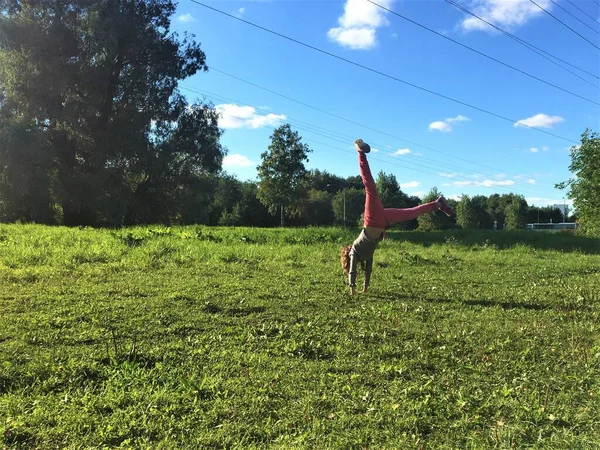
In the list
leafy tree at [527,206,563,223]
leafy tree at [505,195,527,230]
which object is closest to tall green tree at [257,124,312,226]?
leafy tree at [505,195,527,230]

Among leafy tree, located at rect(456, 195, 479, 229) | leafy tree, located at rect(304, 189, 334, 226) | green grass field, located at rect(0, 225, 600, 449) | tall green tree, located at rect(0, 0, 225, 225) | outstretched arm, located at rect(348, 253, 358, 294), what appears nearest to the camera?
green grass field, located at rect(0, 225, 600, 449)

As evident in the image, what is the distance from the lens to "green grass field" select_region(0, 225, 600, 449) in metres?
3.06

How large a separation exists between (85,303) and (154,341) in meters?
2.12

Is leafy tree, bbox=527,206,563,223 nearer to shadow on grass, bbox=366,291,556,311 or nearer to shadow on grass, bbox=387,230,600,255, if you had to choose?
shadow on grass, bbox=387,230,600,255

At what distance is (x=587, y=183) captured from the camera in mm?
30375

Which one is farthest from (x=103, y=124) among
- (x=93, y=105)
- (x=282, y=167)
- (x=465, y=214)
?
(x=465, y=214)

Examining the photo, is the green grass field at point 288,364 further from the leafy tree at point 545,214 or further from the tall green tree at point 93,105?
the leafy tree at point 545,214

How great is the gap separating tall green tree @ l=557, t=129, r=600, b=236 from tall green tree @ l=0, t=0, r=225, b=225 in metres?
26.7

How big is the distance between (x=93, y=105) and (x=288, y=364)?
29.4m

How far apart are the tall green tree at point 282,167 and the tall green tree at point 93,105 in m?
18.3

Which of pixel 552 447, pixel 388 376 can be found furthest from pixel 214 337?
pixel 552 447

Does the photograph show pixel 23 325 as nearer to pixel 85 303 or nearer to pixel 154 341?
pixel 85 303

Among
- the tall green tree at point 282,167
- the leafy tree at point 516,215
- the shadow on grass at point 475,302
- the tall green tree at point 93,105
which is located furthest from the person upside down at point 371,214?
the leafy tree at point 516,215

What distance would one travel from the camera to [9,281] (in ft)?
25.2
